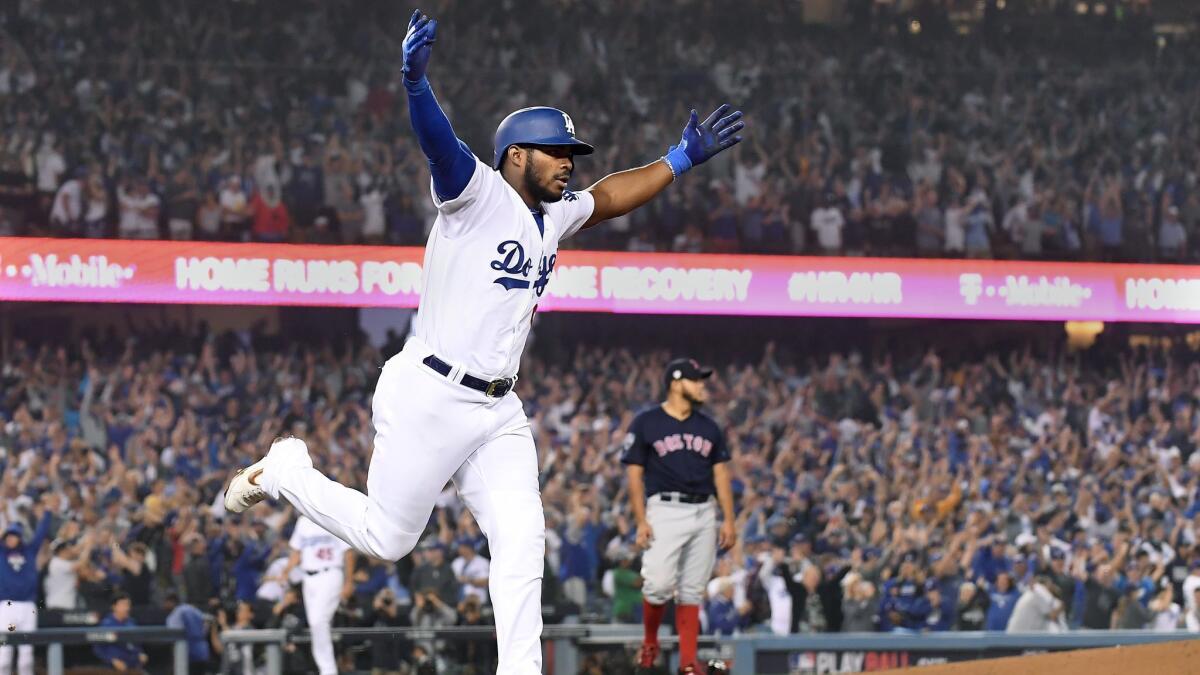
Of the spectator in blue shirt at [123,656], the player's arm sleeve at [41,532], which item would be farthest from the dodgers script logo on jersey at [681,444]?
the player's arm sleeve at [41,532]

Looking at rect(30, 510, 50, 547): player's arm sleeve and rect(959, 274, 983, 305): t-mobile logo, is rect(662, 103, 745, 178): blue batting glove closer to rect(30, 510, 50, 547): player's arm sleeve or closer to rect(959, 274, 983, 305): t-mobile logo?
rect(30, 510, 50, 547): player's arm sleeve

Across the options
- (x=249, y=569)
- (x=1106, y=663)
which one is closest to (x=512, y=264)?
(x=1106, y=663)

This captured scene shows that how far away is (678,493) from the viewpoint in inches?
299

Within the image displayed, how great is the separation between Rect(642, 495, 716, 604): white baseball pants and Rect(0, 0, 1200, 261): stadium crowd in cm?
1034

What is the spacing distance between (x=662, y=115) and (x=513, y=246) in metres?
15.0

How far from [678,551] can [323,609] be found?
2.91 m

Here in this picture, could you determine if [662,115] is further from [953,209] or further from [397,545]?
[397,545]

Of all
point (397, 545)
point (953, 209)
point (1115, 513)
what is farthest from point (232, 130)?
point (397, 545)

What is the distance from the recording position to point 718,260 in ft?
59.7

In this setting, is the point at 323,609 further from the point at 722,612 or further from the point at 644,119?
the point at 644,119

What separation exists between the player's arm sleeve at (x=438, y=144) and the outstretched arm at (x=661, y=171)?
69 centimetres

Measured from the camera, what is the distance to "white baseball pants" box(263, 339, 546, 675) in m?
4.58

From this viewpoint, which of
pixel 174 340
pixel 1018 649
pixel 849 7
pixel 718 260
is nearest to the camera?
pixel 1018 649

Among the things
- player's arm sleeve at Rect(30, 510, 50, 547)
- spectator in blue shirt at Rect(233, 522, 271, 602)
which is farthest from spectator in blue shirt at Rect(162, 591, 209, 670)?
player's arm sleeve at Rect(30, 510, 50, 547)
